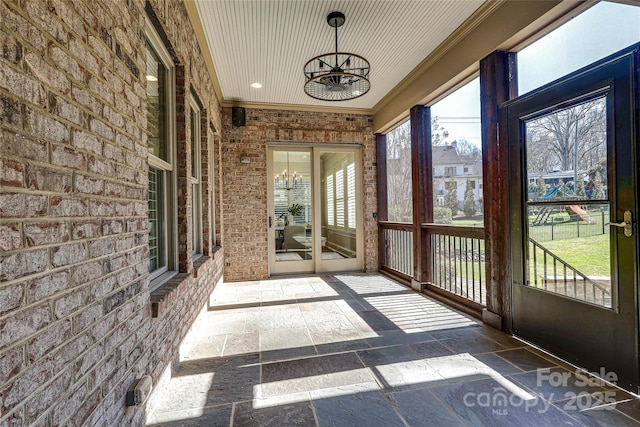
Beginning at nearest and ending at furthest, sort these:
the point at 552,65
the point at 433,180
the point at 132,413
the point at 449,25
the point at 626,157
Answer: the point at 132,413
the point at 626,157
the point at 552,65
the point at 449,25
the point at 433,180

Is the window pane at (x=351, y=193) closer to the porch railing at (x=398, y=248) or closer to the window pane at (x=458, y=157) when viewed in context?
the porch railing at (x=398, y=248)

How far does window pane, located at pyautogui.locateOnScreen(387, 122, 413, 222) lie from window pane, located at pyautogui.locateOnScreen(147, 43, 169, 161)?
10.9ft

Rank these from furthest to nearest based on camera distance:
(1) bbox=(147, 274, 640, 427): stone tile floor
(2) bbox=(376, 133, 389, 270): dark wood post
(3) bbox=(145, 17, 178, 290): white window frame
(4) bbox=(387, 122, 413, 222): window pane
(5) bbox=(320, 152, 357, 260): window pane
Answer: (5) bbox=(320, 152, 357, 260): window pane → (2) bbox=(376, 133, 389, 270): dark wood post → (4) bbox=(387, 122, 413, 222): window pane → (3) bbox=(145, 17, 178, 290): white window frame → (1) bbox=(147, 274, 640, 427): stone tile floor

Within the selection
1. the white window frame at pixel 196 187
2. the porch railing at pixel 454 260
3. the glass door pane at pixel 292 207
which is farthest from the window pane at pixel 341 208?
the white window frame at pixel 196 187

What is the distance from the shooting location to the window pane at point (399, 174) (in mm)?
4660

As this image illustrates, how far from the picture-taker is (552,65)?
94.7 inches

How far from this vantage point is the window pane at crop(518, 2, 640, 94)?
76.6 inches

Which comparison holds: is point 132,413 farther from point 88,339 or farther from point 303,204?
point 303,204

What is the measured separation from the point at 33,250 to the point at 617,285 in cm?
292

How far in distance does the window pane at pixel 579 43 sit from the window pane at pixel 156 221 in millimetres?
3159

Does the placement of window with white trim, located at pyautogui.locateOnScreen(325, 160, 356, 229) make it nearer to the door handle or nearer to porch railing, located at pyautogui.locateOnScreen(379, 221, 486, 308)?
porch railing, located at pyautogui.locateOnScreen(379, 221, 486, 308)

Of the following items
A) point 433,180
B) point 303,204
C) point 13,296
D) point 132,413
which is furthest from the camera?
point 303,204

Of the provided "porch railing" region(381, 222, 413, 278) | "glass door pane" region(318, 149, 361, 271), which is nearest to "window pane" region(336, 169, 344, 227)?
"glass door pane" region(318, 149, 361, 271)

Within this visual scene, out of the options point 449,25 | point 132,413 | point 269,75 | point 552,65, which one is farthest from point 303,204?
point 132,413
